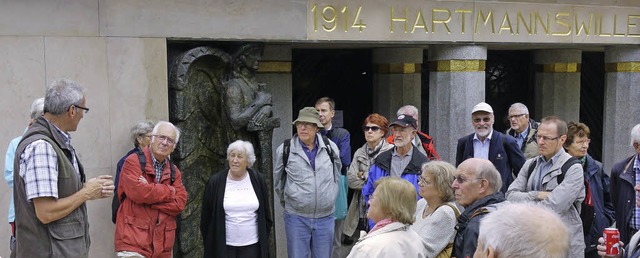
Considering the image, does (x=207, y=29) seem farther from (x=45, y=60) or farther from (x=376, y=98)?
(x=376, y=98)

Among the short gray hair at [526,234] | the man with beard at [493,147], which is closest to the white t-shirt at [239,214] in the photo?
the man with beard at [493,147]

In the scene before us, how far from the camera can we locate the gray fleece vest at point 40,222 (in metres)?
3.87

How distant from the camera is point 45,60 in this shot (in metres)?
5.80

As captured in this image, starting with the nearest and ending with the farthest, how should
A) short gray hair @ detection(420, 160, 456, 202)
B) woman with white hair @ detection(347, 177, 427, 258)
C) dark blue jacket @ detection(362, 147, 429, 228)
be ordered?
woman with white hair @ detection(347, 177, 427, 258) < short gray hair @ detection(420, 160, 456, 202) < dark blue jacket @ detection(362, 147, 429, 228)

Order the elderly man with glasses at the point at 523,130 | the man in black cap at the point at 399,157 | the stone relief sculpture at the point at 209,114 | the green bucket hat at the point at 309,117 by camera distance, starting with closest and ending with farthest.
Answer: the man in black cap at the point at 399,157 < the green bucket hat at the point at 309,117 < the stone relief sculpture at the point at 209,114 < the elderly man with glasses at the point at 523,130

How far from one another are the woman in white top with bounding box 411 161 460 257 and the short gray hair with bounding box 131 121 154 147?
270cm

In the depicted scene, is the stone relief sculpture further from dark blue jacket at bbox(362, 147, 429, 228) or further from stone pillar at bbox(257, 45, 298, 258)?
dark blue jacket at bbox(362, 147, 429, 228)

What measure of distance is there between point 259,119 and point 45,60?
6.38ft

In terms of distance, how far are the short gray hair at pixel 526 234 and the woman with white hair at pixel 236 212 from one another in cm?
328

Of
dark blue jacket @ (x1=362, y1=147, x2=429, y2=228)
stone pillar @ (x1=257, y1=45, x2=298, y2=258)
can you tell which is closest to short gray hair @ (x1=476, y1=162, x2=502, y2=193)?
dark blue jacket @ (x1=362, y1=147, x2=429, y2=228)

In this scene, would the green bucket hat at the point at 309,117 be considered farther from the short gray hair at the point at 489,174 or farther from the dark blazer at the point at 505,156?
the short gray hair at the point at 489,174

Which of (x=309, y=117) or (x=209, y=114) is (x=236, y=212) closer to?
(x=309, y=117)

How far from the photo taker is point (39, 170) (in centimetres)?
376

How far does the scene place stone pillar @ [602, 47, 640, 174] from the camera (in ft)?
28.5
